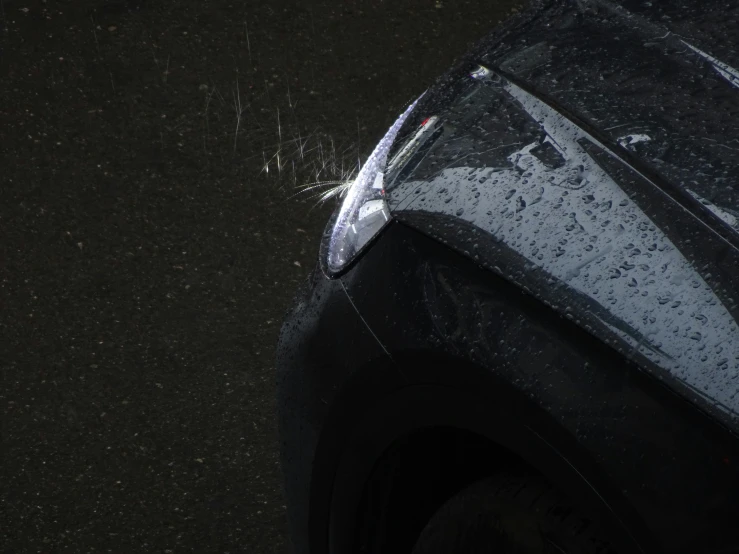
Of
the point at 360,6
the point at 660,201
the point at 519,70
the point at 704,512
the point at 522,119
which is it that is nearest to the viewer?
the point at 704,512

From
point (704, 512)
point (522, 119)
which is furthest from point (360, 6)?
point (704, 512)

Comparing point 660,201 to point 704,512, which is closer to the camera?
point 704,512

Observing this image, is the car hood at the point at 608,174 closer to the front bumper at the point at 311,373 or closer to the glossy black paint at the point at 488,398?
the glossy black paint at the point at 488,398

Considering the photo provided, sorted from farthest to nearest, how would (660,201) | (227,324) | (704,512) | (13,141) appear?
1. (13,141)
2. (227,324)
3. (660,201)
4. (704,512)

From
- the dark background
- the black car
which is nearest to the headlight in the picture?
the black car

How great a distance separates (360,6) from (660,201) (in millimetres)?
3346

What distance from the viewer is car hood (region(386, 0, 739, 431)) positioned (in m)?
1.34

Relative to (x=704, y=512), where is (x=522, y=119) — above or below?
above

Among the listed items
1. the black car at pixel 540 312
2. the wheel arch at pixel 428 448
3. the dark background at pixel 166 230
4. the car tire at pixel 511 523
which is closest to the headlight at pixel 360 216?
the black car at pixel 540 312

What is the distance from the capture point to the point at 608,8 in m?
1.96

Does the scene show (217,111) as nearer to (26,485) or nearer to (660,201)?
(26,485)

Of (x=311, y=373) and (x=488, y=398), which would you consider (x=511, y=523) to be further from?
(x=311, y=373)

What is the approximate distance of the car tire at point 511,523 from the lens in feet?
4.82

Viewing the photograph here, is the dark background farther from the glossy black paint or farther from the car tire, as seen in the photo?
the car tire
